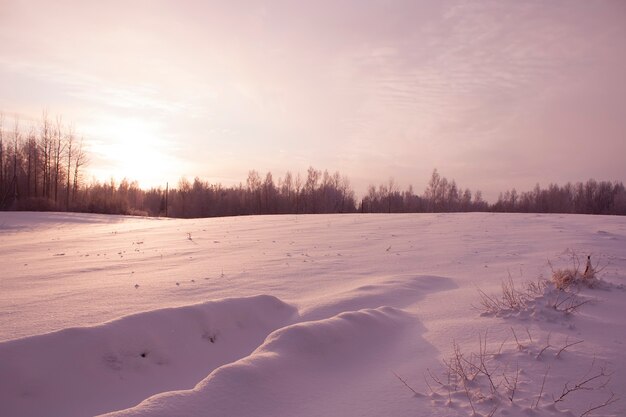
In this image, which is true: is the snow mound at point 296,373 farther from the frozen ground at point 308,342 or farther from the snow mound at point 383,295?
the snow mound at point 383,295

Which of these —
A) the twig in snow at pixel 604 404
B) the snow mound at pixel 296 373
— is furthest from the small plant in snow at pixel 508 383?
the snow mound at pixel 296 373

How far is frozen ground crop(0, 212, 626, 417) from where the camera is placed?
2498 mm

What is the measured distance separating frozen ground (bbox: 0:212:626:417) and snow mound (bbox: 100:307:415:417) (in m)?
0.01

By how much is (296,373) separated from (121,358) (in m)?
1.52

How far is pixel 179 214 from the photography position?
2344 inches

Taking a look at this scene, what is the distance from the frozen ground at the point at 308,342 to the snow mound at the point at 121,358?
0.01m

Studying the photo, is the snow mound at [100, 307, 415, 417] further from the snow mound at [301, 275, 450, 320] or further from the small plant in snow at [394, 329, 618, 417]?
the snow mound at [301, 275, 450, 320]

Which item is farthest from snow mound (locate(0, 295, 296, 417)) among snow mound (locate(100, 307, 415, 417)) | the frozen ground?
snow mound (locate(100, 307, 415, 417))

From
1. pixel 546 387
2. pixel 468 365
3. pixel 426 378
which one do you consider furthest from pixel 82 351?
pixel 546 387

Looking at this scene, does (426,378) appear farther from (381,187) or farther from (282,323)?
(381,187)

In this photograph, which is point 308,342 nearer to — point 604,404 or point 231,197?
point 604,404

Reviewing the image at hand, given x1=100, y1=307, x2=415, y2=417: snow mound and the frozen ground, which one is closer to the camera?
x1=100, y1=307, x2=415, y2=417: snow mound

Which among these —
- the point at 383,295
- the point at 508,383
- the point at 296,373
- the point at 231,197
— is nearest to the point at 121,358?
the point at 296,373

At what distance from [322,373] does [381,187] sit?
76.4 m
